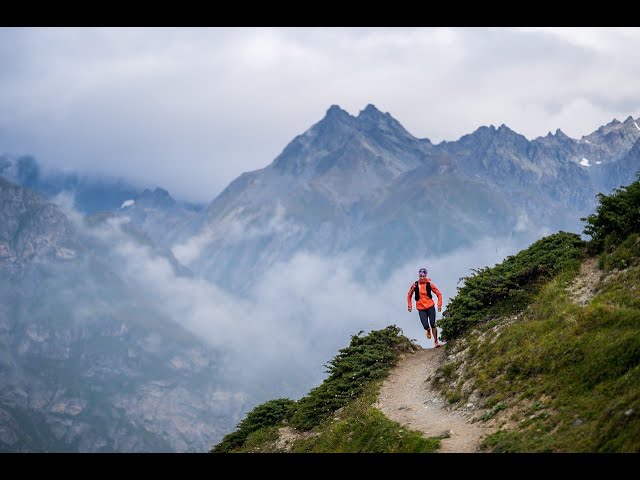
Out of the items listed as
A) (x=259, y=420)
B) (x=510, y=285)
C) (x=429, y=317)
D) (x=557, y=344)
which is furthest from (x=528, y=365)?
(x=259, y=420)

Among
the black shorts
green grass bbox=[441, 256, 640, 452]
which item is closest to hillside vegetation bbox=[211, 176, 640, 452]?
green grass bbox=[441, 256, 640, 452]

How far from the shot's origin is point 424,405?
21.0 metres

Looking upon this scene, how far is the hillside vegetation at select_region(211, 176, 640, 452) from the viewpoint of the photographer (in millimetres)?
13711

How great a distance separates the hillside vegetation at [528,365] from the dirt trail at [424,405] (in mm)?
Result: 459

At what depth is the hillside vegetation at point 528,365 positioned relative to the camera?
45.0 ft

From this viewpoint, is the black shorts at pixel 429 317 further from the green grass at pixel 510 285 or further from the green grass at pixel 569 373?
the green grass at pixel 569 373

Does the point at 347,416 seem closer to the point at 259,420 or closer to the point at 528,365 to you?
the point at 259,420
